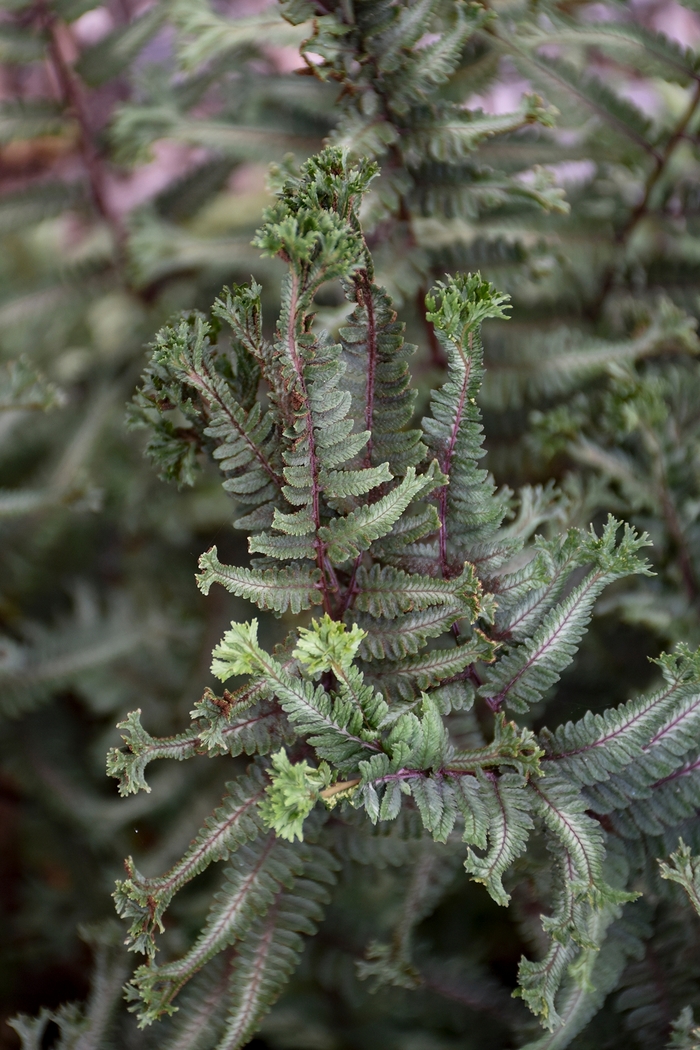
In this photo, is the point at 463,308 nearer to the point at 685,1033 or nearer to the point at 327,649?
the point at 327,649

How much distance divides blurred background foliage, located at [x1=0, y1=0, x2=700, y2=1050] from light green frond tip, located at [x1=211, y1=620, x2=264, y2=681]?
56cm

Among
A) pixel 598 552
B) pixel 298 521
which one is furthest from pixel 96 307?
pixel 598 552

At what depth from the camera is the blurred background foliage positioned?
1197 millimetres

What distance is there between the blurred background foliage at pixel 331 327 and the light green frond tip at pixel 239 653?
56 centimetres

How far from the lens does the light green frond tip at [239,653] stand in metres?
0.79

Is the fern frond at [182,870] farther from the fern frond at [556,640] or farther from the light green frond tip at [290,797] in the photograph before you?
the fern frond at [556,640]

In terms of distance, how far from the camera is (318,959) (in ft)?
4.80

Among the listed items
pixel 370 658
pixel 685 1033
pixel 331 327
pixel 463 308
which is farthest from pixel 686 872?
pixel 331 327

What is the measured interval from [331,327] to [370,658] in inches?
23.8

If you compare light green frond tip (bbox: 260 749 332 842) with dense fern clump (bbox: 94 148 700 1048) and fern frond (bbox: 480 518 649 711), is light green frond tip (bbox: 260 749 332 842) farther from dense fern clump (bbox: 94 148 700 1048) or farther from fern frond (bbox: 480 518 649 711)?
fern frond (bbox: 480 518 649 711)

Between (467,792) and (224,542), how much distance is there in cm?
107

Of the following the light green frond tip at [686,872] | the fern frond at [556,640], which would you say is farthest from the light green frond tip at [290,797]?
the light green frond tip at [686,872]

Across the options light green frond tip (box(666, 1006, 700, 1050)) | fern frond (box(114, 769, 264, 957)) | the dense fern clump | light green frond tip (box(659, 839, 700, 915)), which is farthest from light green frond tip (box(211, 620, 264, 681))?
light green frond tip (box(666, 1006, 700, 1050))

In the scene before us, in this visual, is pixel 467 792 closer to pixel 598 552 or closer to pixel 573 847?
pixel 573 847
